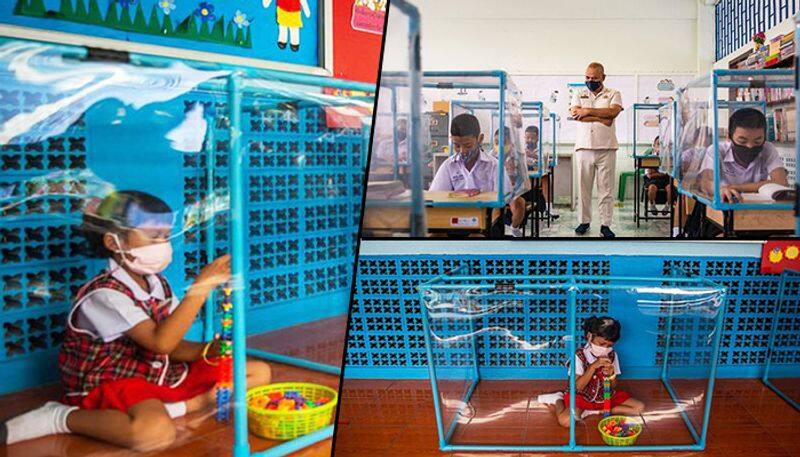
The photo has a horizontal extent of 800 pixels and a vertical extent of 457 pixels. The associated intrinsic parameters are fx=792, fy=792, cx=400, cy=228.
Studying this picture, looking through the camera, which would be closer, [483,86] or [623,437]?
[623,437]

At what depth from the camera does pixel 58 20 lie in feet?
4.05

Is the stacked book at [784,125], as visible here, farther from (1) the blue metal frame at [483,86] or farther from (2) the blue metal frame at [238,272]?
(2) the blue metal frame at [238,272]

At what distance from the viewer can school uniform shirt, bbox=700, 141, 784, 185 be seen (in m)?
2.59

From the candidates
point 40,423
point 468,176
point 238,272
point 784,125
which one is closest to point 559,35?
point 468,176

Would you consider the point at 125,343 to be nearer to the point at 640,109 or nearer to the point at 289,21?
the point at 289,21

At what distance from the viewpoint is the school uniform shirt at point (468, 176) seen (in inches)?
102

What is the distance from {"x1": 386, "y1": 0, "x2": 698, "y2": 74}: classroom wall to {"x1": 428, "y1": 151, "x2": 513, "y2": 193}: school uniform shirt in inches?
12.1

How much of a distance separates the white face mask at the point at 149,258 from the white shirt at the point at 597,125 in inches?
72.2

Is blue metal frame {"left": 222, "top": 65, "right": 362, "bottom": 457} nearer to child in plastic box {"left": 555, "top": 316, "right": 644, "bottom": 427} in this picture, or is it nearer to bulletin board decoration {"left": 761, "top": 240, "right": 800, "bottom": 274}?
child in plastic box {"left": 555, "top": 316, "right": 644, "bottom": 427}

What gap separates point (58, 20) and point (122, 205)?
37cm

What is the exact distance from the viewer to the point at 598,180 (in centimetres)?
270

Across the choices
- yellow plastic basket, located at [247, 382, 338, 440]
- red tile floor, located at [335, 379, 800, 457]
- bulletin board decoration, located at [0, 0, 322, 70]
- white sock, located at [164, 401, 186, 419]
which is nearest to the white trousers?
red tile floor, located at [335, 379, 800, 457]

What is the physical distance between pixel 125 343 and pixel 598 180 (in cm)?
195

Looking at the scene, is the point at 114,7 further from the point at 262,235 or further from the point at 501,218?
the point at 501,218
